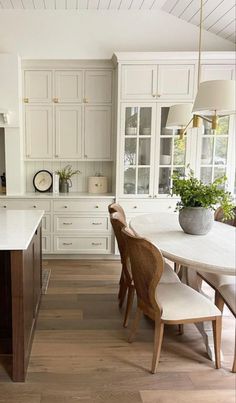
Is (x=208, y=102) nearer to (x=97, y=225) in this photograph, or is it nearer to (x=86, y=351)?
(x=86, y=351)

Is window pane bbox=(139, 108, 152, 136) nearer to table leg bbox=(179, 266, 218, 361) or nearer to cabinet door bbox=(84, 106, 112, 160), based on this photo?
cabinet door bbox=(84, 106, 112, 160)

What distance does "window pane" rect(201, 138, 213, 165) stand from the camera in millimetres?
3875

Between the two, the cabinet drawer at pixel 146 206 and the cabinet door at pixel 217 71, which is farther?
the cabinet drawer at pixel 146 206

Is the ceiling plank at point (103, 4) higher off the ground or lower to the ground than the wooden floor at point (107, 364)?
higher

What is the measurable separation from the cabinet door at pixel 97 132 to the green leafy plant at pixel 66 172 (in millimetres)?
338

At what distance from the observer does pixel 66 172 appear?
14.2 feet

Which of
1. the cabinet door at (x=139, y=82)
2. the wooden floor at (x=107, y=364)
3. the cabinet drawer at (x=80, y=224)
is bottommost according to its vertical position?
the wooden floor at (x=107, y=364)

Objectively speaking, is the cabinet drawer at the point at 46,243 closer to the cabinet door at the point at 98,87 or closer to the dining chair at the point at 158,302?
the cabinet door at the point at 98,87

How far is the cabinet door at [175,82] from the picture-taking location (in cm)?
370

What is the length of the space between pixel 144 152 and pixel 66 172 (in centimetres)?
118

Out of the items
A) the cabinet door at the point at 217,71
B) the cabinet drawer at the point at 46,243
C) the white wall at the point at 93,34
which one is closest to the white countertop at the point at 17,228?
the cabinet drawer at the point at 46,243

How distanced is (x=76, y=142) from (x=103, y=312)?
233 centimetres

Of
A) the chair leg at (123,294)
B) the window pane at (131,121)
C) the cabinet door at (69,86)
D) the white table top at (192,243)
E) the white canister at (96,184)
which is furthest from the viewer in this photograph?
the white canister at (96,184)

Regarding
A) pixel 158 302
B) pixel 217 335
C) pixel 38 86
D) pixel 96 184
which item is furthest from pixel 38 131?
pixel 217 335
